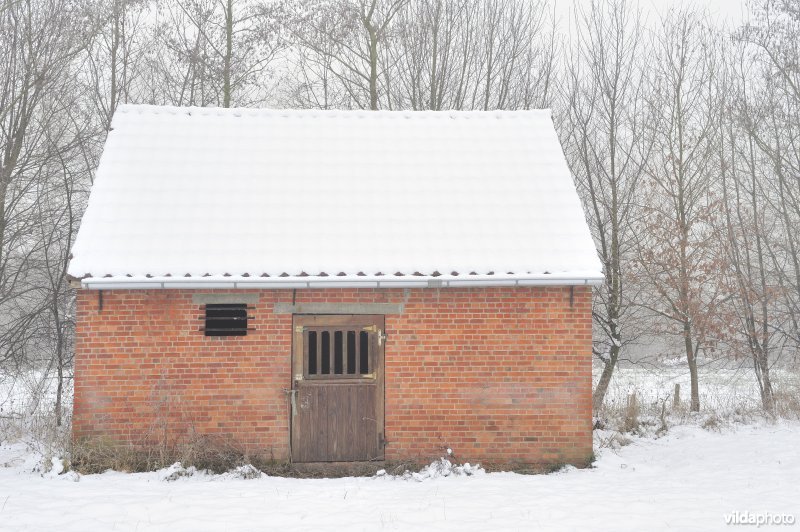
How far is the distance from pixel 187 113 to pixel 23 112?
15.6 feet

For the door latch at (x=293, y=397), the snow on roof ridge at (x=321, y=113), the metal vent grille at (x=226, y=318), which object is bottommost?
the door latch at (x=293, y=397)

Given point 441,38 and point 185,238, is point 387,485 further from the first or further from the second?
point 441,38

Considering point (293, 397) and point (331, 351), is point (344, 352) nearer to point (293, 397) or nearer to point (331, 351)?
point (331, 351)

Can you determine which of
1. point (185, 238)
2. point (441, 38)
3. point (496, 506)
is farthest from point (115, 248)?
point (441, 38)

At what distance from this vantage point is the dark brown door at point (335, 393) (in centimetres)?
840

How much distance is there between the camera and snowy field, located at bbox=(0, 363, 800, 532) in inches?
246

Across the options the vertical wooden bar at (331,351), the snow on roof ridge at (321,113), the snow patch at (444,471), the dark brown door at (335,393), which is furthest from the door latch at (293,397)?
the snow on roof ridge at (321,113)

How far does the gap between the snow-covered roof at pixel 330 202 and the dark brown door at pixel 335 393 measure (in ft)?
2.51

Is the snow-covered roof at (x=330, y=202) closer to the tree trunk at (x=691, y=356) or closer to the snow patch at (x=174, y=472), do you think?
the snow patch at (x=174, y=472)

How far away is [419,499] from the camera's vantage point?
7105 millimetres

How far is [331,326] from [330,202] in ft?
6.27

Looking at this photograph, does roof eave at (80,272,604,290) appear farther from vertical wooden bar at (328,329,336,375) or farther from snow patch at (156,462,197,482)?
snow patch at (156,462,197,482)

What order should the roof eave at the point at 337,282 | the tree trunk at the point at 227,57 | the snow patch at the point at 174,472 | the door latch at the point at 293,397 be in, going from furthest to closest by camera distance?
the tree trunk at the point at 227,57 → the door latch at the point at 293,397 → the roof eave at the point at 337,282 → the snow patch at the point at 174,472

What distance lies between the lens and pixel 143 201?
895 centimetres
